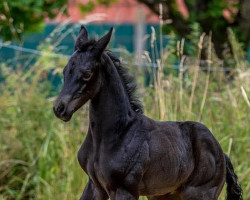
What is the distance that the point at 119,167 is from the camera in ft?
9.24

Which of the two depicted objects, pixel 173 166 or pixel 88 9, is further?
pixel 88 9


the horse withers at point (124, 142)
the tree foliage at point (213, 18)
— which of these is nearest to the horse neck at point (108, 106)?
the horse withers at point (124, 142)

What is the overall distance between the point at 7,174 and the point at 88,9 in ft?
13.7

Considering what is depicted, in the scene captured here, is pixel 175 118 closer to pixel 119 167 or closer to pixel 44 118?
pixel 44 118

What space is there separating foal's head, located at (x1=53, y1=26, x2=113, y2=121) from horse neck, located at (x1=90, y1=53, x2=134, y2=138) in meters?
0.06

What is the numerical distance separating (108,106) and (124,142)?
179 mm

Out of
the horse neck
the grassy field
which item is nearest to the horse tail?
the horse neck

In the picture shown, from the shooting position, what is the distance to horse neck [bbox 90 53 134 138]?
Result: 9.52ft

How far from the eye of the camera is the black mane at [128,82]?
119 inches

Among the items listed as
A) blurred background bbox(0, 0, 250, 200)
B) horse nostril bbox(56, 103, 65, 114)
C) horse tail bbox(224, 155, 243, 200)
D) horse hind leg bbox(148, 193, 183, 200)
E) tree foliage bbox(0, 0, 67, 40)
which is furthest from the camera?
tree foliage bbox(0, 0, 67, 40)

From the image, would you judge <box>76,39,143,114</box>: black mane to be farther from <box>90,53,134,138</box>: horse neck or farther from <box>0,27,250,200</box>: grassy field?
<box>0,27,250,200</box>: grassy field

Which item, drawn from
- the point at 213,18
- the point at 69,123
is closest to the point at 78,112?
the point at 69,123

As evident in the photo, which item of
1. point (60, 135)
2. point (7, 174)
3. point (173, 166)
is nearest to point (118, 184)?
point (173, 166)

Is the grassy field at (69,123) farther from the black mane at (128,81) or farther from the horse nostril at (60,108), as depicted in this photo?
the horse nostril at (60,108)
